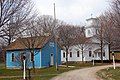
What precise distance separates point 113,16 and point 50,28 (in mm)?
47239

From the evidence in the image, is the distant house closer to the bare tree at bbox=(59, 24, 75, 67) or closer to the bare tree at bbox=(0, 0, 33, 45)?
the bare tree at bbox=(59, 24, 75, 67)

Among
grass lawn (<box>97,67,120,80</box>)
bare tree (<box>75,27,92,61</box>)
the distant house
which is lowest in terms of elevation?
grass lawn (<box>97,67,120,80</box>)

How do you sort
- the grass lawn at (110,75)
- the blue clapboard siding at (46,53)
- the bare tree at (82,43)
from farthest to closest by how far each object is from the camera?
the bare tree at (82,43)
the blue clapboard siding at (46,53)
the grass lawn at (110,75)

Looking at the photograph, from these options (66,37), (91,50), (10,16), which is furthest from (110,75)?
(91,50)

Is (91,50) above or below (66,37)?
below

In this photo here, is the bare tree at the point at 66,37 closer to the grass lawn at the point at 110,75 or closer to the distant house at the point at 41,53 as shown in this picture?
the distant house at the point at 41,53

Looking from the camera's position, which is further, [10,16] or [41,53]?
[41,53]

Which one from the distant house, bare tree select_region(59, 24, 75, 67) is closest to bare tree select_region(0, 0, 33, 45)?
the distant house

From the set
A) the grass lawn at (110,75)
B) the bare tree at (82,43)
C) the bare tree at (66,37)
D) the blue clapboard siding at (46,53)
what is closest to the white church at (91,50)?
the bare tree at (82,43)

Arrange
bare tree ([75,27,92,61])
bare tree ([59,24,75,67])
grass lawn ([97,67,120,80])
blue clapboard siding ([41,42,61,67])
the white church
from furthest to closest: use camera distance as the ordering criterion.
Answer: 1. the white church
2. bare tree ([75,27,92,61])
3. bare tree ([59,24,75,67])
4. blue clapboard siding ([41,42,61,67])
5. grass lawn ([97,67,120,80])

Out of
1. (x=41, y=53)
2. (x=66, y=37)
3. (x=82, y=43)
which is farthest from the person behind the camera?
(x=82, y=43)

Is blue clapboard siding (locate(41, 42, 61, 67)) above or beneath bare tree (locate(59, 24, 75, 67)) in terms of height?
beneath

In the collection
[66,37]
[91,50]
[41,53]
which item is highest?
[66,37]

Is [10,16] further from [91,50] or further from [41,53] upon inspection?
[91,50]
